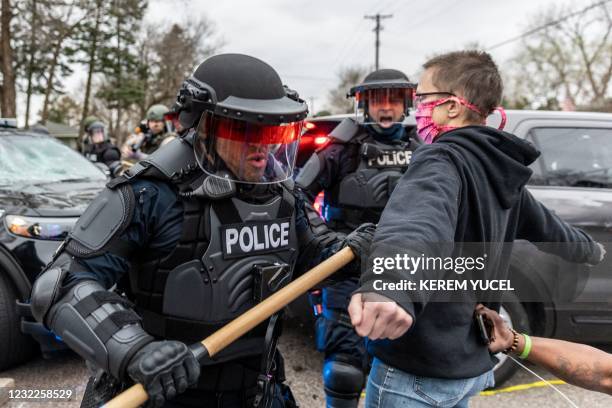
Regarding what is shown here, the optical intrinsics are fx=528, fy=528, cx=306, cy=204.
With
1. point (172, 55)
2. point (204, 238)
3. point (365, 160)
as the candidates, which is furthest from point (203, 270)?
point (172, 55)

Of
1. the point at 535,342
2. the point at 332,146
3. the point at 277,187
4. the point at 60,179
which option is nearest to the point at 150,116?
the point at 60,179

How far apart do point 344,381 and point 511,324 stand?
1397 mm

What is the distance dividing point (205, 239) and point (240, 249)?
0.12m

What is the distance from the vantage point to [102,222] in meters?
1.47

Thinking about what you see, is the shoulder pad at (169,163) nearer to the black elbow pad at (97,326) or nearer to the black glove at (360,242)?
the black elbow pad at (97,326)

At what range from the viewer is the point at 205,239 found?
1627mm

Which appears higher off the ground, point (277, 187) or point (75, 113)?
point (75, 113)

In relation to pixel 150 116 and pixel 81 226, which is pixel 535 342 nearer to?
pixel 81 226

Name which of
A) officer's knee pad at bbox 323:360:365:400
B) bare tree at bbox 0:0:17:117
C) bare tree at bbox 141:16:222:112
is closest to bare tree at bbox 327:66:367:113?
bare tree at bbox 141:16:222:112

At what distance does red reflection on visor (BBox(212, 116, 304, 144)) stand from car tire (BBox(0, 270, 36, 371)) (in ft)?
8.05

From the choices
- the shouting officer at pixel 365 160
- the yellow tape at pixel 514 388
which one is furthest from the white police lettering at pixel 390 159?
the yellow tape at pixel 514 388

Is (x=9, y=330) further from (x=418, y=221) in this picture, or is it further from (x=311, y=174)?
(x=418, y=221)

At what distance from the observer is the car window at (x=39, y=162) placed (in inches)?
169

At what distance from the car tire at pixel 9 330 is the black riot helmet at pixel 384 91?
253 centimetres
